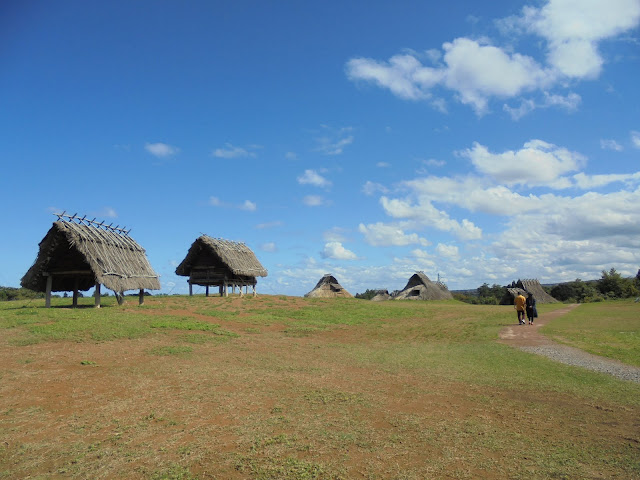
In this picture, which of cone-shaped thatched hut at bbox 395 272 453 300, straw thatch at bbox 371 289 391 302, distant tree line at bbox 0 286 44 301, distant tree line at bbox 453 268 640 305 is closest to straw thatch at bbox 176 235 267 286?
distant tree line at bbox 0 286 44 301

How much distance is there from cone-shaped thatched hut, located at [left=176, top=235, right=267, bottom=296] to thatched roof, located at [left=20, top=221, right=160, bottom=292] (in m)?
7.61

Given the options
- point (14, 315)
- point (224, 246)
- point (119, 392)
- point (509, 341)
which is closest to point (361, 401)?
point (119, 392)

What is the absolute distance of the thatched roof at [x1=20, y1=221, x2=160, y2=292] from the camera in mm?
17389

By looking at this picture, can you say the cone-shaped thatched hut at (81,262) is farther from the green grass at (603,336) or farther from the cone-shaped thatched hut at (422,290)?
the cone-shaped thatched hut at (422,290)

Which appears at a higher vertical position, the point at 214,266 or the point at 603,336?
the point at 214,266

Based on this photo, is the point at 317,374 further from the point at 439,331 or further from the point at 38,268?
the point at 38,268

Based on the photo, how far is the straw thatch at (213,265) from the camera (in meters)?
27.8

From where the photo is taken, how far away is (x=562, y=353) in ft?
41.1

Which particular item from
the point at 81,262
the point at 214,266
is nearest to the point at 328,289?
the point at 214,266

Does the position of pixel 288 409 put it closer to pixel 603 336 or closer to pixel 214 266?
pixel 603 336

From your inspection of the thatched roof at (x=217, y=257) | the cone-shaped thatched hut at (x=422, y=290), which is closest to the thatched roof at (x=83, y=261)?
the thatched roof at (x=217, y=257)

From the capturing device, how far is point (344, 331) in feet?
58.4

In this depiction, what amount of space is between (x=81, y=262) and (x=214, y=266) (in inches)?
431

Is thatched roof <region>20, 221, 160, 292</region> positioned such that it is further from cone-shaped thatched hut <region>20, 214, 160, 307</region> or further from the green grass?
the green grass
